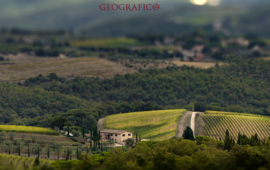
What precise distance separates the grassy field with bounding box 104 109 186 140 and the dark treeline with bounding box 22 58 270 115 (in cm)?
1725

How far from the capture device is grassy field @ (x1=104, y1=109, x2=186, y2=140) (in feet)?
250

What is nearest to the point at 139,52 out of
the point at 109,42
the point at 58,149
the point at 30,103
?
the point at 109,42

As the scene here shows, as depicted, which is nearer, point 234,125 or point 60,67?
point 234,125

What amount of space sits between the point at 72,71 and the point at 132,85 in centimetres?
1666

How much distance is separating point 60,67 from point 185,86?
34079 millimetres

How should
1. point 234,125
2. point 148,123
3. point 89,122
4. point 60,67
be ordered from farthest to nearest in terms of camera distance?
point 60,67 < point 148,123 < point 89,122 < point 234,125

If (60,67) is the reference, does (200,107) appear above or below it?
below

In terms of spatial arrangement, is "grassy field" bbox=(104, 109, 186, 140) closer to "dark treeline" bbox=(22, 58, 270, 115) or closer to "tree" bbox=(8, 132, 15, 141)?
"dark treeline" bbox=(22, 58, 270, 115)

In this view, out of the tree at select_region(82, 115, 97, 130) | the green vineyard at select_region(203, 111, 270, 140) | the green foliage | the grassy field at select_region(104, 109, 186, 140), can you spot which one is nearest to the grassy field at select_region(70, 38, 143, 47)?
the green foliage

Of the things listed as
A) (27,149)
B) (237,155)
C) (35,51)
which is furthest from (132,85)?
(237,155)

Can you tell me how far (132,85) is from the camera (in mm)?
114562

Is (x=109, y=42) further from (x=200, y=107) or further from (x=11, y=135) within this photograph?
(x=11, y=135)

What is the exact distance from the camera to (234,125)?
74750 millimetres

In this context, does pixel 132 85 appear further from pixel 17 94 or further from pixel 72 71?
pixel 17 94
